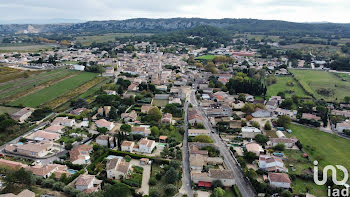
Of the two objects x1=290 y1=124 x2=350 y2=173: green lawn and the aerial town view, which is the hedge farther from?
x1=290 y1=124 x2=350 y2=173: green lawn

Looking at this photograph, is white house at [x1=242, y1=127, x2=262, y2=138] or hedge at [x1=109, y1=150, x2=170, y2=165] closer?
hedge at [x1=109, y1=150, x2=170, y2=165]

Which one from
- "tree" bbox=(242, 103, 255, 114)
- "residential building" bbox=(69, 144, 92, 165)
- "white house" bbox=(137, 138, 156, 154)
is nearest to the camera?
"residential building" bbox=(69, 144, 92, 165)

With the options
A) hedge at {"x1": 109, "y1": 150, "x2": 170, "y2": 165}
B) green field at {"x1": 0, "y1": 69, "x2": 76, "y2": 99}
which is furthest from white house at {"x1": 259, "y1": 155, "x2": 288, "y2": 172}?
green field at {"x1": 0, "y1": 69, "x2": 76, "y2": 99}

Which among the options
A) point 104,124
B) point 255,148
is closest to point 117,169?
point 104,124

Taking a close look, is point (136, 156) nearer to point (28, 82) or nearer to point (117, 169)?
point (117, 169)

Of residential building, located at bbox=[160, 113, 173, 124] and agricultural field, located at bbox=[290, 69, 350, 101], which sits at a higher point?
agricultural field, located at bbox=[290, 69, 350, 101]

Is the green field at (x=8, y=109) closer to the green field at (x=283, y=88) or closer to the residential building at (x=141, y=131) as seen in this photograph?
the residential building at (x=141, y=131)

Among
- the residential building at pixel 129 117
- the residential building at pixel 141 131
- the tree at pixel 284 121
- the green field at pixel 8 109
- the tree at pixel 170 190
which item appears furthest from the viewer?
the green field at pixel 8 109

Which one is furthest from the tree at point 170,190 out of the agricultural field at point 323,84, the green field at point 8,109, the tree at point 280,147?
the agricultural field at point 323,84
